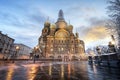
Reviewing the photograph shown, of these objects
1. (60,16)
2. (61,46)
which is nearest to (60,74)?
(61,46)

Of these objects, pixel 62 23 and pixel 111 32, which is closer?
pixel 111 32

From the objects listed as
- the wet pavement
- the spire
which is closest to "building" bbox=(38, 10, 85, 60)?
the spire

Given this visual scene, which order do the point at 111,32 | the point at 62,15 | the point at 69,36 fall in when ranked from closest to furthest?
the point at 111,32
the point at 69,36
the point at 62,15

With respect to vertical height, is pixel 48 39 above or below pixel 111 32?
above

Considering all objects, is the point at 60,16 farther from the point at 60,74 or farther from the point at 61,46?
the point at 60,74

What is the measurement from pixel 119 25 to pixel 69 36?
61874 millimetres

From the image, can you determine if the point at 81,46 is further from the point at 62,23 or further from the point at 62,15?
the point at 62,15

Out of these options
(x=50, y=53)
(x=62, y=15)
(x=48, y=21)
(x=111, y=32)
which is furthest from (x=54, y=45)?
(x=111, y=32)

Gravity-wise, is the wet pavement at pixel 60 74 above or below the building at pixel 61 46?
below

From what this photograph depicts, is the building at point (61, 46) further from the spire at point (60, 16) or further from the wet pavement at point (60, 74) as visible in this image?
the wet pavement at point (60, 74)

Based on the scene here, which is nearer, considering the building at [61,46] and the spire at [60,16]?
the building at [61,46]

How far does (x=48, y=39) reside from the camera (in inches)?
3105

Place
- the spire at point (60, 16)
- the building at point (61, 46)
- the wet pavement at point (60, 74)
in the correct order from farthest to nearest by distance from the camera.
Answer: the spire at point (60, 16), the building at point (61, 46), the wet pavement at point (60, 74)

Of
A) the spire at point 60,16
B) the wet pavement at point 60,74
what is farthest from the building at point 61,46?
the wet pavement at point 60,74
